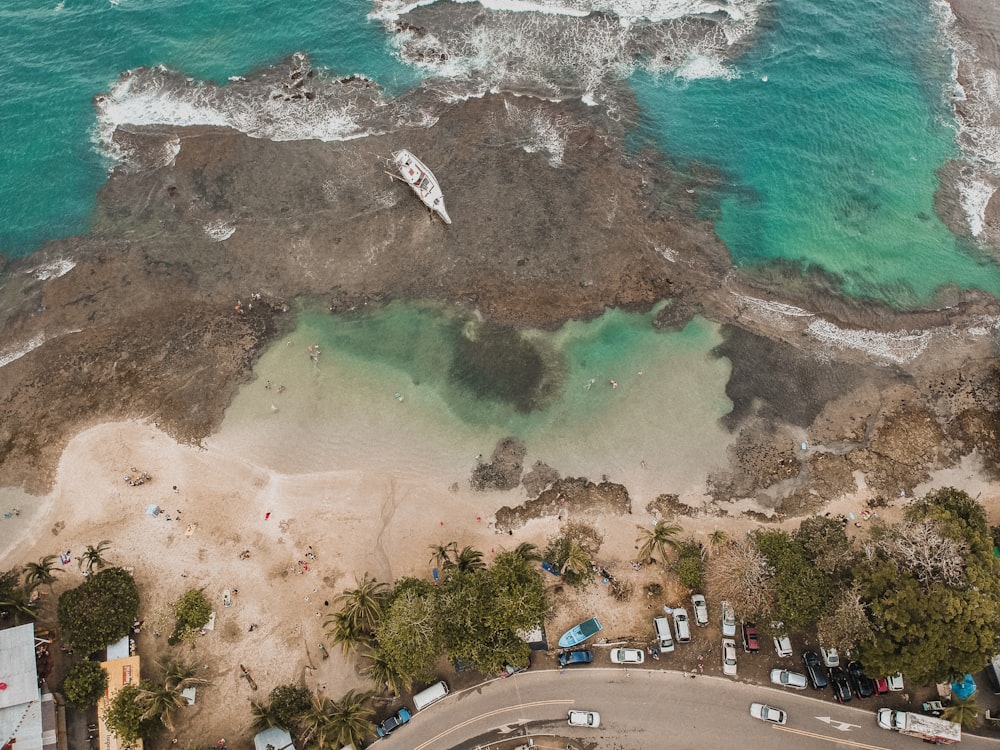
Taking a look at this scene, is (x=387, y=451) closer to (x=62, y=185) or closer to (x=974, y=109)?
(x=62, y=185)

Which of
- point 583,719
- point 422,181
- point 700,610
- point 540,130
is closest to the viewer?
point 583,719

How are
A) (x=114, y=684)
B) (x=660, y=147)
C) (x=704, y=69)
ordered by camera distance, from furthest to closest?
(x=704, y=69) → (x=660, y=147) → (x=114, y=684)

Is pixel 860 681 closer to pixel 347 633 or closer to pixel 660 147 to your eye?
pixel 347 633

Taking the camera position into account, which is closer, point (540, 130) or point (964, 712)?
point (964, 712)

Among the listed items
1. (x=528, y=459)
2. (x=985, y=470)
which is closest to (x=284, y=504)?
(x=528, y=459)

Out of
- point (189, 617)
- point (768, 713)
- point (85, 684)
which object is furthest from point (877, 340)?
point (85, 684)

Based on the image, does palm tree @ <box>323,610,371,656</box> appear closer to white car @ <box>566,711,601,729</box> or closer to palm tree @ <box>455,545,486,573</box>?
palm tree @ <box>455,545,486,573</box>

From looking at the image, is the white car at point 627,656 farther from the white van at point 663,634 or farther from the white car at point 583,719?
the white car at point 583,719
